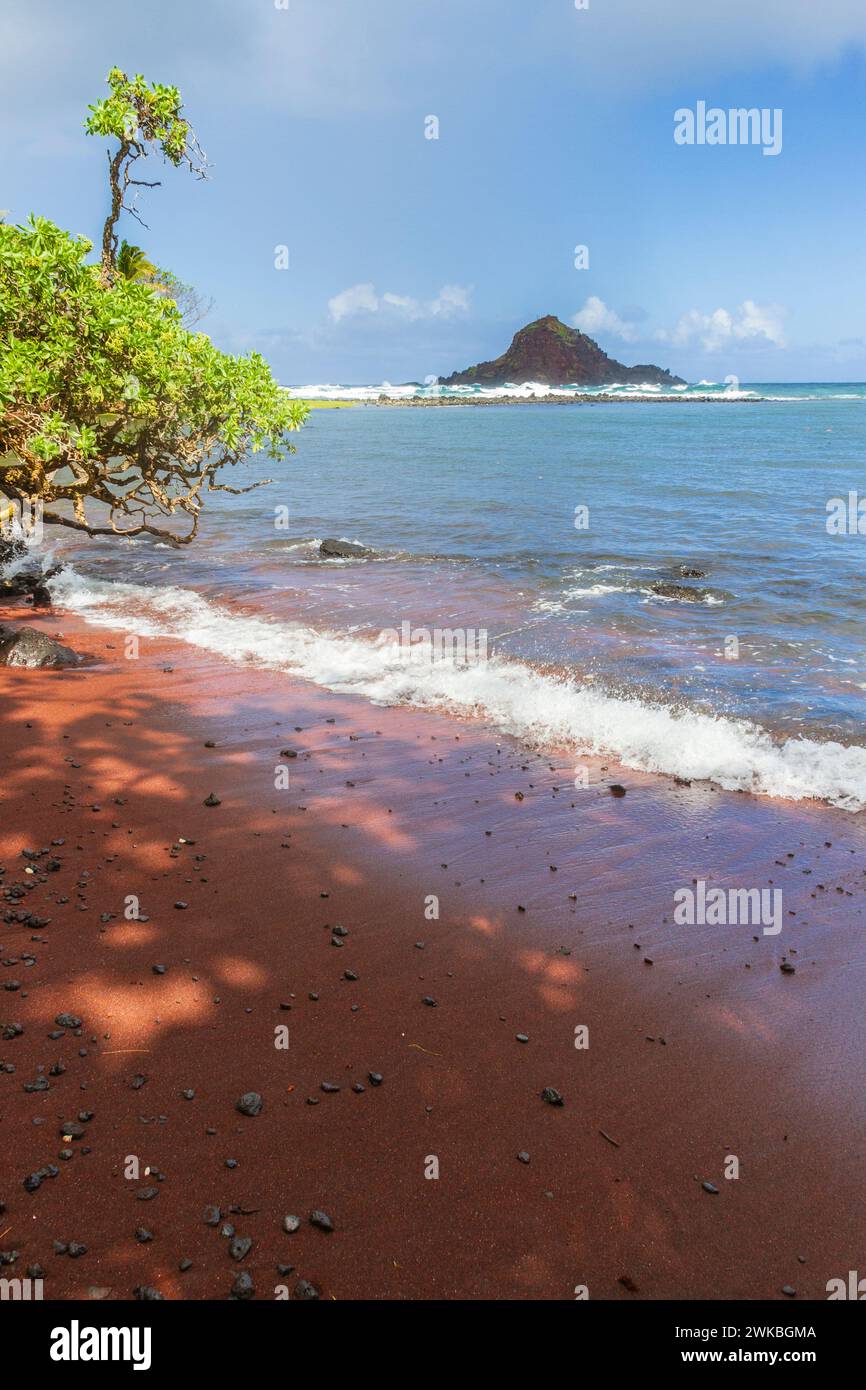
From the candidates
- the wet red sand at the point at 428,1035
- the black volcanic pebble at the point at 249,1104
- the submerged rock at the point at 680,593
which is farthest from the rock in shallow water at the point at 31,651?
the submerged rock at the point at 680,593

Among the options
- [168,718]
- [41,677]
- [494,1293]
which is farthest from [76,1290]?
[41,677]

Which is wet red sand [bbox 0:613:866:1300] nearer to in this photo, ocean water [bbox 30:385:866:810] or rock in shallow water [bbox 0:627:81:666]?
ocean water [bbox 30:385:866:810]

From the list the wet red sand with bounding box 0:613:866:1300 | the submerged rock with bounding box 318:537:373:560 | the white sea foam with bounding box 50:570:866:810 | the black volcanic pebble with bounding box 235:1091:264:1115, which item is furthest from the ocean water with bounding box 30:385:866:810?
the black volcanic pebble with bounding box 235:1091:264:1115

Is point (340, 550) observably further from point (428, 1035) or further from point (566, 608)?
point (428, 1035)

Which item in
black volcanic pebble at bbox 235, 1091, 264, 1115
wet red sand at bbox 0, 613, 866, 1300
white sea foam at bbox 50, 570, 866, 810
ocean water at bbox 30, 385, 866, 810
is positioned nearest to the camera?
wet red sand at bbox 0, 613, 866, 1300

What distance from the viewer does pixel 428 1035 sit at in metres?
5.09

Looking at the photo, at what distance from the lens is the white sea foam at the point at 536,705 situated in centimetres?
947

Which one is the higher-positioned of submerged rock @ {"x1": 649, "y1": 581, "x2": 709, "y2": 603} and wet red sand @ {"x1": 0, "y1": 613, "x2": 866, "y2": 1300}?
submerged rock @ {"x1": 649, "y1": 581, "x2": 709, "y2": 603}

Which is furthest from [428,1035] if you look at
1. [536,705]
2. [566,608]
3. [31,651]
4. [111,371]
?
[566,608]

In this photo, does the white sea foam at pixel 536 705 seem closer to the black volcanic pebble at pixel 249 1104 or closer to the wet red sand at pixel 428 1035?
the wet red sand at pixel 428 1035

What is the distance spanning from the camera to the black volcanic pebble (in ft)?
14.4

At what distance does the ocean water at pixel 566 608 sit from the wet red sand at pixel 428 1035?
208cm

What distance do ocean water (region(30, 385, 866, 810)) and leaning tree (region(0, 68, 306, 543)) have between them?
3.50 metres

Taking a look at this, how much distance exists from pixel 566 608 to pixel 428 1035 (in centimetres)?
1406
